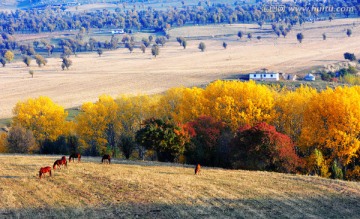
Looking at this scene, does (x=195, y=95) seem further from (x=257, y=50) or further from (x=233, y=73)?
(x=257, y=50)

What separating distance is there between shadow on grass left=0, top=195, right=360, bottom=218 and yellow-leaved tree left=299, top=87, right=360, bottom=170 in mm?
16221

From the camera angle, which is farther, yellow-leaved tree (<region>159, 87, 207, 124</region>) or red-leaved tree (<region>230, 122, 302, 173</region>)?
yellow-leaved tree (<region>159, 87, 207, 124</region>)

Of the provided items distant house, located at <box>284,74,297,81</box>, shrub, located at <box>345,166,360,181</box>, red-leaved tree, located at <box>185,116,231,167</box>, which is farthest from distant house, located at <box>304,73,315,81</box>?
shrub, located at <box>345,166,360,181</box>

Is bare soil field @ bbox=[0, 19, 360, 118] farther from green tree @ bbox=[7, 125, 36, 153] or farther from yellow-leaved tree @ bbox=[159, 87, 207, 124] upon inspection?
yellow-leaved tree @ bbox=[159, 87, 207, 124]

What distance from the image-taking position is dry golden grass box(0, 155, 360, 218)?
25.3 m

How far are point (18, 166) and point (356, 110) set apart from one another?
93.4 feet

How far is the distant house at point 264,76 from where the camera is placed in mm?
104125

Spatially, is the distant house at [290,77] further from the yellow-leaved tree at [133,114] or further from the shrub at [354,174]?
the shrub at [354,174]

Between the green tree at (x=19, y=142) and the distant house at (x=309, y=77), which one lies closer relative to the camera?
the green tree at (x=19, y=142)

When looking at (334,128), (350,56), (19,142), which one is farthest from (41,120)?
(350,56)

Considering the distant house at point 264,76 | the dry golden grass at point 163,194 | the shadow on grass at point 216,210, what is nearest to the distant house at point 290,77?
the distant house at point 264,76

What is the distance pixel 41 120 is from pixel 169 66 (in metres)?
72.9

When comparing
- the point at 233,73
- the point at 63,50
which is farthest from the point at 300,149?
the point at 63,50

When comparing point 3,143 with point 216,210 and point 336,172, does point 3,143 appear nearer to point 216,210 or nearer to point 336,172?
point 336,172
